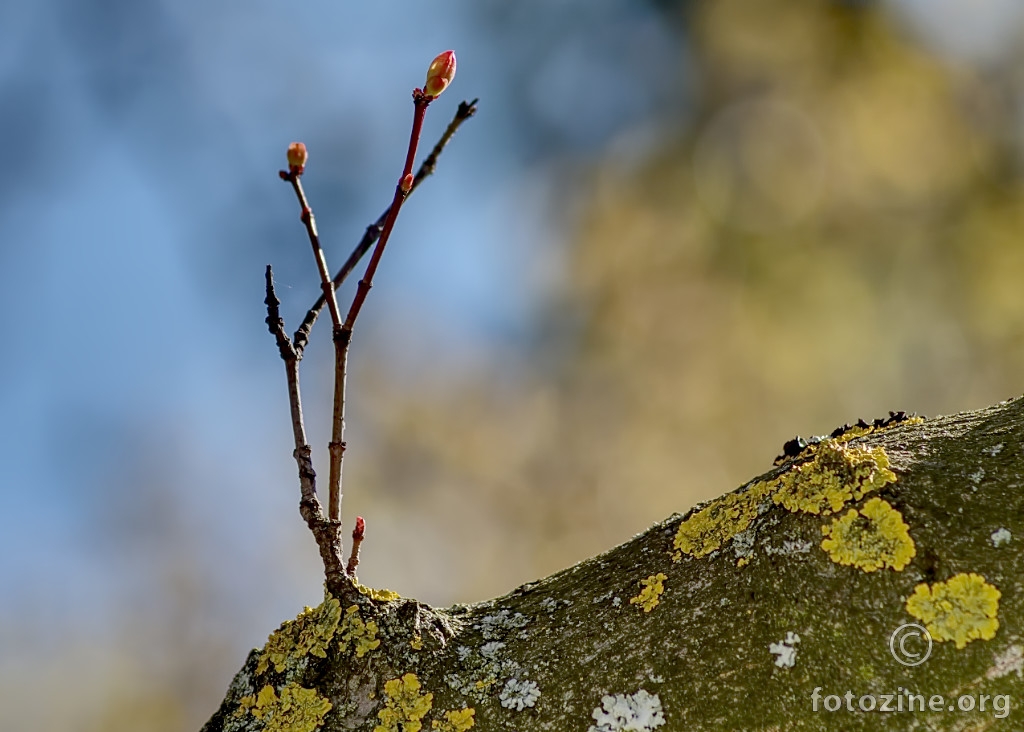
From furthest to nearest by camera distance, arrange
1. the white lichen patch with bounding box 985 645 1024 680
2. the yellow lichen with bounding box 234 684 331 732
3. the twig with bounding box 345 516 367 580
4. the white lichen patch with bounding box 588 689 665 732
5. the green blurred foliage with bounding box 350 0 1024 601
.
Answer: the green blurred foliage with bounding box 350 0 1024 601 < the twig with bounding box 345 516 367 580 < the yellow lichen with bounding box 234 684 331 732 < the white lichen patch with bounding box 588 689 665 732 < the white lichen patch with bounding box 985 645 1024 680

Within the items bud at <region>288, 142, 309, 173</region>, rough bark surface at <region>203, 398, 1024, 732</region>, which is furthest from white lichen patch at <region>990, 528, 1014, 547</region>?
bud at <region>288, 142, 309, 173</region>

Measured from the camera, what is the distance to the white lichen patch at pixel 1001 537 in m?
1.12

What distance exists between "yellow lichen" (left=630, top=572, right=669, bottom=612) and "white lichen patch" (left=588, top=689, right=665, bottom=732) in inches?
5.4

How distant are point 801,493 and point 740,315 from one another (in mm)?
4433

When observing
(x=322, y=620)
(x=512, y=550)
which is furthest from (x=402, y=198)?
(x=512, y=550)

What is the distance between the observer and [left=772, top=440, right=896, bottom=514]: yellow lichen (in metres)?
1.21

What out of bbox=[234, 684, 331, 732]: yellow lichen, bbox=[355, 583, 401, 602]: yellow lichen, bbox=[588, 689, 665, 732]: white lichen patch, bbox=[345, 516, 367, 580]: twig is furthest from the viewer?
bbox=[345, 516, 367, 580]: twig

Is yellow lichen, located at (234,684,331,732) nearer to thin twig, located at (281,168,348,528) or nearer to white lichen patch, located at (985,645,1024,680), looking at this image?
thin twig, located at (281,168,348,528)

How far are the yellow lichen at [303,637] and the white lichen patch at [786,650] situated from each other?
0.69 m

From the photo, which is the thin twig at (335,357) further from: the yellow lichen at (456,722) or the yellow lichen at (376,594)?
the yellow lichen at (456,722)

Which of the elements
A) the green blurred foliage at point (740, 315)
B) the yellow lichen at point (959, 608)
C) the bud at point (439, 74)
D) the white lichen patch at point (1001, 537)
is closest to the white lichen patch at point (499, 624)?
the yellow lichen at point (959, 608)

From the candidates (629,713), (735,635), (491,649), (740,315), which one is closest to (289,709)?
(491,649)

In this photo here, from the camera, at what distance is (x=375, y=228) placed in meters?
1.51

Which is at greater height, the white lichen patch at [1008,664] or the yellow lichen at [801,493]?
the yellow lichen at [801,493]
